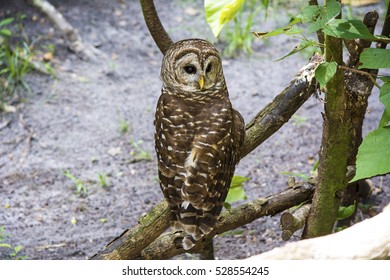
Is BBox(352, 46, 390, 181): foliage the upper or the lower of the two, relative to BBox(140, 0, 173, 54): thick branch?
lower

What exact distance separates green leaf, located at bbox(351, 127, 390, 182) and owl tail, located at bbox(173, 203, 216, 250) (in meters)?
0.64

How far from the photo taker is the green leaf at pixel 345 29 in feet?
6.63

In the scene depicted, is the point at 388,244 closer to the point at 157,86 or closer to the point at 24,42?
the point at 157,86

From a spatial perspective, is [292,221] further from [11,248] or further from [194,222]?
[11,248]

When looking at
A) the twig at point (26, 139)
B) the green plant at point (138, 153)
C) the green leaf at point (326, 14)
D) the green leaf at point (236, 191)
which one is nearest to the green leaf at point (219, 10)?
the green leaf at point (326, 14)

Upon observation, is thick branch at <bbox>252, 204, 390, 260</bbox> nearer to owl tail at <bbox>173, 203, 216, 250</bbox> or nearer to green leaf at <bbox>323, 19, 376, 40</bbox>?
green leaf at <bbox>323, 19, 376, 40</bbox>

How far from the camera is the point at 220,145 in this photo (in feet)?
8.36

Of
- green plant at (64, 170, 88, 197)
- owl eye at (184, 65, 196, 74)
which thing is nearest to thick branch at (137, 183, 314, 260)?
owl eye at (184, 65, 196, 74)

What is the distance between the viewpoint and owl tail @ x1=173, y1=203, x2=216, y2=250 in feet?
8.11

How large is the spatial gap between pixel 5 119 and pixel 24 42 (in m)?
0.79

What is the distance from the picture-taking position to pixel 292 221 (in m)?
2.74

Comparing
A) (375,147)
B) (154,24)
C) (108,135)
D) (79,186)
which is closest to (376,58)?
(375,147)

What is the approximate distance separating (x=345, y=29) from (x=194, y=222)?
0.86 meters

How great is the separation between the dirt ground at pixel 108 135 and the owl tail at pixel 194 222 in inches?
29.2
